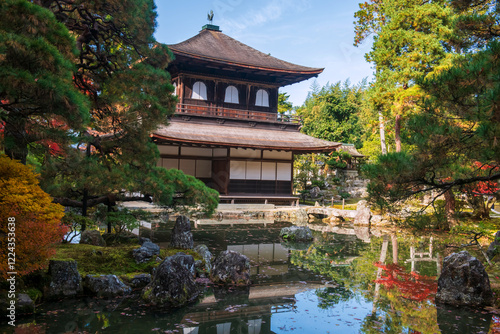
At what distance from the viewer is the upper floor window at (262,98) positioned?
2314 centimetres

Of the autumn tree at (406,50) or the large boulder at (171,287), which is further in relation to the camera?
the autumn tree at (406,50)

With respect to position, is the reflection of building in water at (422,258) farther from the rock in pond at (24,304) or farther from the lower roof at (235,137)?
the lower roof at (235,137)

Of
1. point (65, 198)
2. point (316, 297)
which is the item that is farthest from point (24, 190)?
point (316, 297)

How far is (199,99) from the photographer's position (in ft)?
70.8

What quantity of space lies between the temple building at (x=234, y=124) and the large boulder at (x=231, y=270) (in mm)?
11528

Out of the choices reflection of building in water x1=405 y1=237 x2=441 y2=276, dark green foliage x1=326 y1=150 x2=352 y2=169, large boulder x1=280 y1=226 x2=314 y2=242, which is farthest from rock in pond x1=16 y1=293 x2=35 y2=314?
dark green foliage x1=326 y1=150 x2=352 y2=169

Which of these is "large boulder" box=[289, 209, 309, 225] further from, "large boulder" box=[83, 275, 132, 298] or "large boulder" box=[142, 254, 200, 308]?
"large boulder" box=[83, 275, 132, 298]

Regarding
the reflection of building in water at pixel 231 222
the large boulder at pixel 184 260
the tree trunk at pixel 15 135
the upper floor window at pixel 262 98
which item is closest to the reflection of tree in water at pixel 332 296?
the large boulder at pixel 184 260

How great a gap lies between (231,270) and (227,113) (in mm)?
15453

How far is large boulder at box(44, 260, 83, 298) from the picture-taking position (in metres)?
6.21

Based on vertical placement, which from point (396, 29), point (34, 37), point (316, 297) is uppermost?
point (396, 29)

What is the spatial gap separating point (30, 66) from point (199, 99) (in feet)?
57.2

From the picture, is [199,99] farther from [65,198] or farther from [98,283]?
[98,283]

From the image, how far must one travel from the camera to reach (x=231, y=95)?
73.7ft
